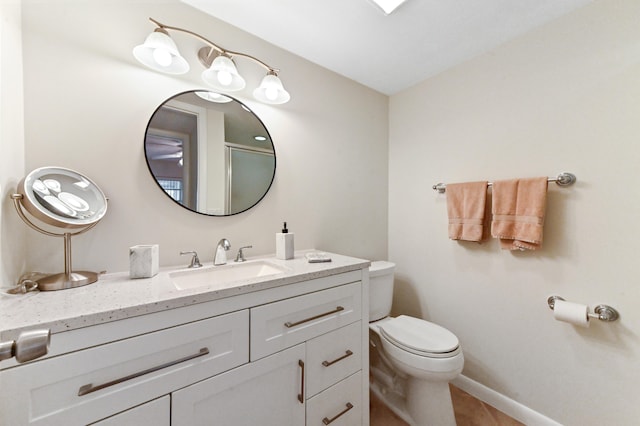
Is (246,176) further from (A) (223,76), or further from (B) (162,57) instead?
(B) (162,57)

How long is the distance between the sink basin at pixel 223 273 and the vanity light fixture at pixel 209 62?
0.96 m

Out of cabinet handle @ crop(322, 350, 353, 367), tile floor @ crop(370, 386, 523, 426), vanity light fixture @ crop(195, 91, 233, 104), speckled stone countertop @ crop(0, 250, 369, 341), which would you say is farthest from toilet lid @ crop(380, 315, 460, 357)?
vanity light fixture @ crop(195, 91, 233, 104)

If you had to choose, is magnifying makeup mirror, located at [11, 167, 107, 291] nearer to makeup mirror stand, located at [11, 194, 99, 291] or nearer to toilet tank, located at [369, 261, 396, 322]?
makeup mirror stand, located at [11, 194, 99, 291]

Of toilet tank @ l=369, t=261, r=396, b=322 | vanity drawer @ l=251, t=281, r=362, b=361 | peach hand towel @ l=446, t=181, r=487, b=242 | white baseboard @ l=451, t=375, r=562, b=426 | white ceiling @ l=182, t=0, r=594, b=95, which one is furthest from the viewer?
toilet tank @ l=369, t=261, r=396, b=322

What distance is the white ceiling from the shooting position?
3.98 ft

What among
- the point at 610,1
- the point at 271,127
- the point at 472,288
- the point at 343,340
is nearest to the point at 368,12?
the point at 271,127

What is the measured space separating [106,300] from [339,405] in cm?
103

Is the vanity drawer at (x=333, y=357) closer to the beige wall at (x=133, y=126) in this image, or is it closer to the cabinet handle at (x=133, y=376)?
the cabinet handle at (x=133, y=376)

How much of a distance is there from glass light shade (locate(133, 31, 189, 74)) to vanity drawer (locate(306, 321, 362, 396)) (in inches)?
54.9

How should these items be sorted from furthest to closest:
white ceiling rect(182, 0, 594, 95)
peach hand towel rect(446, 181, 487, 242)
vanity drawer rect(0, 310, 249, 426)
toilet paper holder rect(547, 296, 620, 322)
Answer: peach hand towel rect(446, 181, 487, 242)
white ceiling rect(182, 0, 594, 95)
toilet paper holder rect(547, 296, 620, 322)
vanity drawer rect(0, 310, 249, 426)

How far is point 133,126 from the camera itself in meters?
1.09

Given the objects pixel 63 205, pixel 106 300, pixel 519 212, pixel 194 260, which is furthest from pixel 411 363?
pixel 63 205

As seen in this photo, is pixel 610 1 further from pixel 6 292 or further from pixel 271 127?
pixel 6 292

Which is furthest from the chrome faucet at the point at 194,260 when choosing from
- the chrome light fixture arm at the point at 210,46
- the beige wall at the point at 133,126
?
the chrome light fixture arm at the point at 210,46
